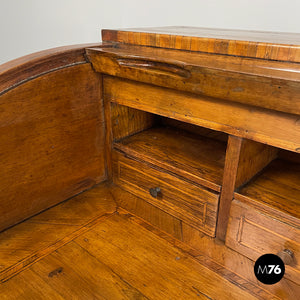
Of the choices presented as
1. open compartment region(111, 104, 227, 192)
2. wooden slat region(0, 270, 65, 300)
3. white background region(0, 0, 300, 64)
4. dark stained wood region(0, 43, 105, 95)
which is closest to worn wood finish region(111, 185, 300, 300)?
open compartment region(111, 104, 227, 192)

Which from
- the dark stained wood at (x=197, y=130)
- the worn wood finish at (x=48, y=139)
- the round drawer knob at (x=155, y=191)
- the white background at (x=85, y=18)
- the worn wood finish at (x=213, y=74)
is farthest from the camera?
the white background at (x=85, y=18)

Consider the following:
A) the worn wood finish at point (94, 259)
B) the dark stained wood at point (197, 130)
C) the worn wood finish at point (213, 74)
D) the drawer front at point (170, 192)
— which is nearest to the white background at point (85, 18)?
the dark stained wood at point (197, 130)

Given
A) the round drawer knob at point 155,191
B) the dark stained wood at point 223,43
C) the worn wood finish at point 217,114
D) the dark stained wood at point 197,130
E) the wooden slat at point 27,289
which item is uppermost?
the dark stained wood at point 223,43

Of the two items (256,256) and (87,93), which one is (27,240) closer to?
(87,93)

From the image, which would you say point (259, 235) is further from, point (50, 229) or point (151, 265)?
point (50, 229)

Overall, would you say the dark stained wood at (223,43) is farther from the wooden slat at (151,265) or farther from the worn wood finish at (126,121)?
the wooden slat at (151,265)

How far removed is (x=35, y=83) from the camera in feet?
2.52

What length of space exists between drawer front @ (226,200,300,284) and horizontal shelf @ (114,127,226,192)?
0.09m

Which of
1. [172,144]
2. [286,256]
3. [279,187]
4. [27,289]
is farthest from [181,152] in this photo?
[27,289]

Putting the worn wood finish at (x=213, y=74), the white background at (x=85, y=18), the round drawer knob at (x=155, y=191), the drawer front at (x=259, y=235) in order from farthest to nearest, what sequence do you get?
1. the white background at (x=85, y=18)
2. the round drawer knob at (x=155, y=191)
3. the drawer front at (x=259, y=235)
4. the worn wood finish at (x=213, y=74)

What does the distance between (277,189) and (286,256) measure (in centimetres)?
16

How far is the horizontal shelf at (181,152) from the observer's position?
2.67ft

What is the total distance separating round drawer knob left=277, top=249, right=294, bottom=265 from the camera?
66 cm

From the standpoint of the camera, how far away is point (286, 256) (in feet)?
2.16
